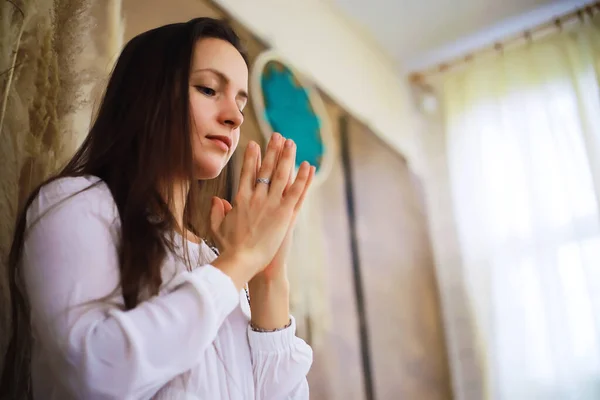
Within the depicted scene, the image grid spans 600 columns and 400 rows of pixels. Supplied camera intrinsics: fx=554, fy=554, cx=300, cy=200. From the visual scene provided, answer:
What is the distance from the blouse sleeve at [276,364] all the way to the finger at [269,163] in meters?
0.21

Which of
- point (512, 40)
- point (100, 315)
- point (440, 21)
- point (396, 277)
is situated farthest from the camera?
point (512, 40)

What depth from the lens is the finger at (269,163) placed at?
79 centimetres

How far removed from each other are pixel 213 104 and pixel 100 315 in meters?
0.39

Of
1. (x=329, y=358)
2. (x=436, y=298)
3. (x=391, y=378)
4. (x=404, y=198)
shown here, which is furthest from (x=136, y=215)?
(x=436, y=298)

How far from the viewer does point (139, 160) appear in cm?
73

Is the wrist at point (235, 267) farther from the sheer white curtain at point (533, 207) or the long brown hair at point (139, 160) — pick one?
the sheer white curtain at point (533, 207)

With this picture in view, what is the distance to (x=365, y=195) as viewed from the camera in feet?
6.40

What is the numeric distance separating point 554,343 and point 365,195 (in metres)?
0.91

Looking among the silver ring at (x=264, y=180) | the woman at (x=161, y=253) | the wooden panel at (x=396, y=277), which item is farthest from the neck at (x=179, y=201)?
the wooden panel at (x=396, y=277)

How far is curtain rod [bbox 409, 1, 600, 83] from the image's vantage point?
7.68 feet

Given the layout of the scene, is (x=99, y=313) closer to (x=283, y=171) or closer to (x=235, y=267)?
(x=235, y=267)

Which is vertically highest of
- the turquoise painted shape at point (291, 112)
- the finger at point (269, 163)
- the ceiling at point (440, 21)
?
the ceiling at point (440, 21)

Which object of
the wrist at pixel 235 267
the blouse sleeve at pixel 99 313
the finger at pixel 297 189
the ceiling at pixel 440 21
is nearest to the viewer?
the blouse sleeve at pixel 99 313

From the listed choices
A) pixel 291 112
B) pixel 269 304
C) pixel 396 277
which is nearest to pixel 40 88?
pixel 269 304
